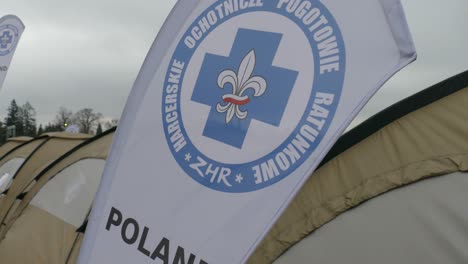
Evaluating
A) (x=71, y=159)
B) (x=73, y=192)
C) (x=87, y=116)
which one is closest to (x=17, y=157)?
(x=71, y=159)

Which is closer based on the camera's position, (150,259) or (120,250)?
(150,259)

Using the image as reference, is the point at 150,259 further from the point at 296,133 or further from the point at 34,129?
the point at 34,129

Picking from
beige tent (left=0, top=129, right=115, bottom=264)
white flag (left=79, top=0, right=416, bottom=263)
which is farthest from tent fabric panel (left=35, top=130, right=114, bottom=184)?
white flag (left=79, top=0, right=416, bottom=263)

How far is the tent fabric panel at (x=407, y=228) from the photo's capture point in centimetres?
224

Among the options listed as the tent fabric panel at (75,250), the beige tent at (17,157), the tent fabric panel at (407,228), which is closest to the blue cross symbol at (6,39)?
the beige tent at (17,157)

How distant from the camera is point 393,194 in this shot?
242cm

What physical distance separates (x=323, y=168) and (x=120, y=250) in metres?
1.39

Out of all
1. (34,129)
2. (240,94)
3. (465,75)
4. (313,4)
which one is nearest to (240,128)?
(240,94)

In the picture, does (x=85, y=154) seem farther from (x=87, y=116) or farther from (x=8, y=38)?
(x=87, y=116)

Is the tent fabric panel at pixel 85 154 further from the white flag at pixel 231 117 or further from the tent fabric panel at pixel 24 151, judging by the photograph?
the tent fabric panel at pixel 24 151

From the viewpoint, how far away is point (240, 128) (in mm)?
1406

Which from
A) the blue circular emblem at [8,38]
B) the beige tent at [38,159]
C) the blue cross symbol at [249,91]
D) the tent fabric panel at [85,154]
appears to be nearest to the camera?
the blue cross symbol at [249,91]

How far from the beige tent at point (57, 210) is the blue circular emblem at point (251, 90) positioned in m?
3.16

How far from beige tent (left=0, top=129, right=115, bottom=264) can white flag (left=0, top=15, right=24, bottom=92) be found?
2329mm
